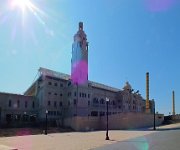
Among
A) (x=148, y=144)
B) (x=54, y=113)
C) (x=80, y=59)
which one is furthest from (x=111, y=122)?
(x=148, y=144)

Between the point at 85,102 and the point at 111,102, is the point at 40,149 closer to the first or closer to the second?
the point at 85,102

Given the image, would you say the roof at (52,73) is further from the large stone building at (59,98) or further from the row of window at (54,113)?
the row of window at (54,113)

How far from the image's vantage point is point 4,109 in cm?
8438

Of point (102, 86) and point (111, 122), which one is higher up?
point (102, 86)

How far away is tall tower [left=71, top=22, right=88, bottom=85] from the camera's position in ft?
313

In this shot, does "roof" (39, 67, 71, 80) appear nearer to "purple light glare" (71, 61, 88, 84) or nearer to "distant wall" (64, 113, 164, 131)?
"purple light glare" (71, 61, 88, 84)

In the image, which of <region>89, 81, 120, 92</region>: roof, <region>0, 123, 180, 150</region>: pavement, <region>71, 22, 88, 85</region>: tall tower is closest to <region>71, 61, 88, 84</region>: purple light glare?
<region>71, 22, 88, 85</region>: tall tower

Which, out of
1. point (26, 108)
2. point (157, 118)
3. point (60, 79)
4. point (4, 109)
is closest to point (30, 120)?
point (26, 108)

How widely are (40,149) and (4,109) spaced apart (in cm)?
6195

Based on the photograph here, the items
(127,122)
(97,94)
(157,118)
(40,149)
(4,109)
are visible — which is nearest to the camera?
(40,149)

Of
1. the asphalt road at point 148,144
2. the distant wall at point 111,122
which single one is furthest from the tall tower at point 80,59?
the asphalt road at point 148,144

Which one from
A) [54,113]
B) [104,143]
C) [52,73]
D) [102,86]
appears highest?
[52,73]

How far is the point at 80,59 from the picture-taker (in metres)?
96.1

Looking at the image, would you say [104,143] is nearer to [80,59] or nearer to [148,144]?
[148,144]
